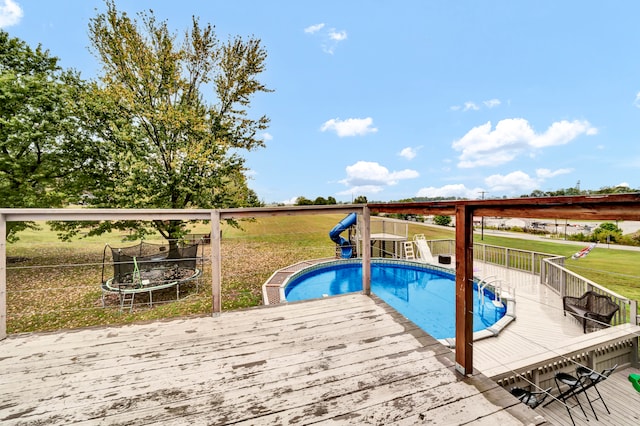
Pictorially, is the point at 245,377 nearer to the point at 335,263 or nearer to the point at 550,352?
the point at 550,352

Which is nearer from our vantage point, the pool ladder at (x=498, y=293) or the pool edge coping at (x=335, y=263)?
the pool edge coping at (x=335, y=263)

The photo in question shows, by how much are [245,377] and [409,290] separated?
7.18 meters

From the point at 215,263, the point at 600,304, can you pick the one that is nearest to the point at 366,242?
the point at 215,263

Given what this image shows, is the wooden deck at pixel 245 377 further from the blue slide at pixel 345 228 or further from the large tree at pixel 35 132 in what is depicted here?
the blue slide at pixel 345 228

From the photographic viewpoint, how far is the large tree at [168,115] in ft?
24.3

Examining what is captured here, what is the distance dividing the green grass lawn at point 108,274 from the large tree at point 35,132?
2.23 meters

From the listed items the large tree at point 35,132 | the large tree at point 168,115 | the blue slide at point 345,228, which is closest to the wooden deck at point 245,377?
the large tree at point 168,115

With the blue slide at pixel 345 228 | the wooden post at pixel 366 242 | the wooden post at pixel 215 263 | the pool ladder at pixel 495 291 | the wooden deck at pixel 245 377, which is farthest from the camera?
the blue slide at pixel 345 228

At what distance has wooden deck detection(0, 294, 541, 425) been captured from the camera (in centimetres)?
142

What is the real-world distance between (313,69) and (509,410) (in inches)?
665

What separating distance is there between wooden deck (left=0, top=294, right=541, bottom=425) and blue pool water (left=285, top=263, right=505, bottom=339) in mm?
4207

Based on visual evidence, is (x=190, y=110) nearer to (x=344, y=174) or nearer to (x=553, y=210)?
(x=553, y=210)

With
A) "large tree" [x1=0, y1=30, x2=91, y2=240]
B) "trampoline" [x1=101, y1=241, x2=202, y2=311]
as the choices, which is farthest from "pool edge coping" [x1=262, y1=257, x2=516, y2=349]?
"large tree" [x1=0, y1=30, x2=91, y2=240]

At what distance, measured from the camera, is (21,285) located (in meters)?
7.52
